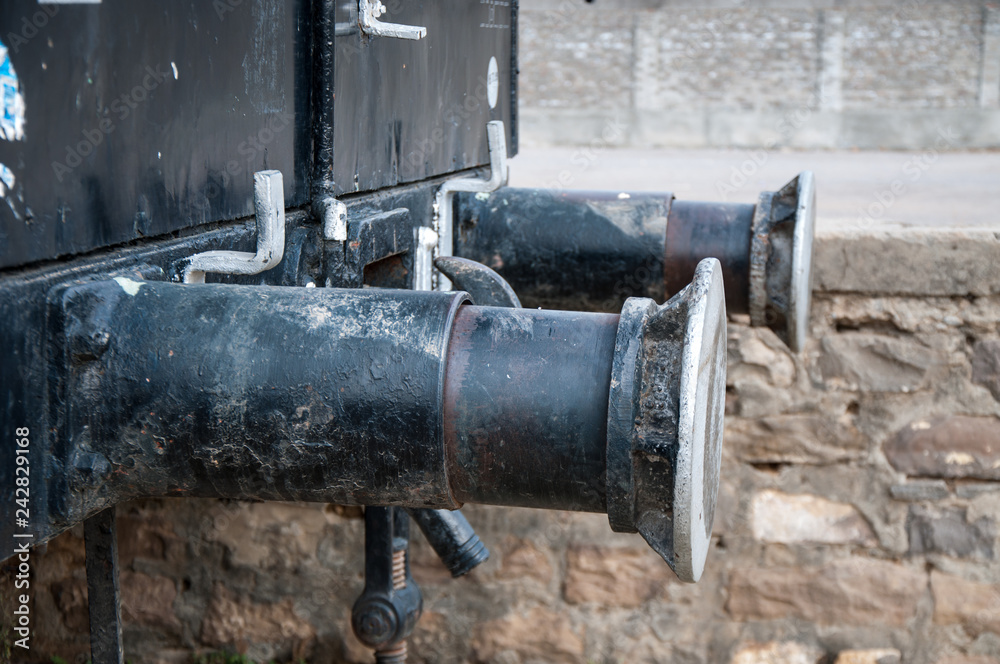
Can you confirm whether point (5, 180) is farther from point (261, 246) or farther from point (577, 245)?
point (577, 245)

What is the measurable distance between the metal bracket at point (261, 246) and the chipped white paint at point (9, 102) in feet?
1.01

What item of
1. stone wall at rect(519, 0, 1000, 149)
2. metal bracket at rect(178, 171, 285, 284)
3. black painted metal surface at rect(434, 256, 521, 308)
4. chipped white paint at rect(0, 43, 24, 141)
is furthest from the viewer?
stone wall at rect(519, 0, 1000, 149)

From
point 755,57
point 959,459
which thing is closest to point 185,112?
point 959,459

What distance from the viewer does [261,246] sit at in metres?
1.24

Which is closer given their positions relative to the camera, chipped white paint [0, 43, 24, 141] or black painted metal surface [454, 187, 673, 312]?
chipped white paint [0, 43, 24, 141]

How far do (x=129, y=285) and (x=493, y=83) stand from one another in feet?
5.55

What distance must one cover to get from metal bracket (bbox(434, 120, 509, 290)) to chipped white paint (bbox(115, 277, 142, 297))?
1.02 meters

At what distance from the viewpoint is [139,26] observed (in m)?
1.13

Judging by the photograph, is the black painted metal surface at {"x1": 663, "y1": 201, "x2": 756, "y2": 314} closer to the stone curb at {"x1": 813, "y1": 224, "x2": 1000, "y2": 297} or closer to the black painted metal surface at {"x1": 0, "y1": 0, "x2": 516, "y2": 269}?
the black painted metal surface at {"x1": 0, "y1": 0, "x2": 516, "y2": 269}

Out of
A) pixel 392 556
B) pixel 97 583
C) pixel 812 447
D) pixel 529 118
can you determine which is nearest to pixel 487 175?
pixel 392 556

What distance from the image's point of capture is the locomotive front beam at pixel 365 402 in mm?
1012

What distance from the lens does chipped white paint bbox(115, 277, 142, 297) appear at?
1.09 metres

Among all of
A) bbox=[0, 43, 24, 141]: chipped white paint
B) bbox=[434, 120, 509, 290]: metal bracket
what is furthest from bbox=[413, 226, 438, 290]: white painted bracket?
bbox=[0, 43, 24, 141]: chipped white paint

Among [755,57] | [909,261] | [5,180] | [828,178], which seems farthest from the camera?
[755,57]
